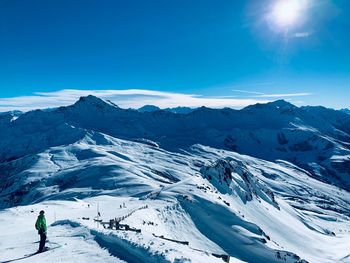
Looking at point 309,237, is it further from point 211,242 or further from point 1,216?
point 1,216

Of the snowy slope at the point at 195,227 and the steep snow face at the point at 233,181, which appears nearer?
the snowy slope at the point at 195,227

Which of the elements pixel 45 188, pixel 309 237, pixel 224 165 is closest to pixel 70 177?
pixel 45 188

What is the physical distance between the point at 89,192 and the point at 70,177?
56886 mm

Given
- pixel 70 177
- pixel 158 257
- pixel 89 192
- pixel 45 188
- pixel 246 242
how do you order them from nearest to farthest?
pixel 158 257 → pixel 246 242 → pixel 89 192 → pixel 45 188 → pixel 70 177

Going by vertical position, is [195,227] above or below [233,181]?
below

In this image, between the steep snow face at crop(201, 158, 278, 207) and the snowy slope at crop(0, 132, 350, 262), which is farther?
the steep snow face at crop(201, 158, 278, 207)

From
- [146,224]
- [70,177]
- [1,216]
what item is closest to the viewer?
[146,224]

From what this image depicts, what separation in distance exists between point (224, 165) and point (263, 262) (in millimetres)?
46999

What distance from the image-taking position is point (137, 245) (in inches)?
882

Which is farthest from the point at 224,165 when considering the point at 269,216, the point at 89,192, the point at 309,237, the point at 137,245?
the point at 137,245

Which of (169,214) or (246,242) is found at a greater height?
(169,214)

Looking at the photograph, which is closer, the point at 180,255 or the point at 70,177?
the point at 180,255

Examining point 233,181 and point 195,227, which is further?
point 233,181

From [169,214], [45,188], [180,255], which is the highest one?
[180,255]
